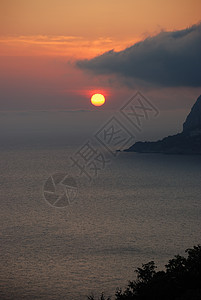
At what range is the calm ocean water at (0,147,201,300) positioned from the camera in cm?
7462

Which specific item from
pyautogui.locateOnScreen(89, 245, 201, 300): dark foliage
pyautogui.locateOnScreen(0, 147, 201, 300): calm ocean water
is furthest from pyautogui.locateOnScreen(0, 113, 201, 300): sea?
pyautogui.locateOnScreen(89, 245, 201, 300): dark foliage

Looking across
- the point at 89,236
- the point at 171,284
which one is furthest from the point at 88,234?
the point at 171,284

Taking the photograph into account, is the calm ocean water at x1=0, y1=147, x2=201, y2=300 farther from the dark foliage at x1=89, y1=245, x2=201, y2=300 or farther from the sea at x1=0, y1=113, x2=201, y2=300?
the dark foliage at x1=89, y1=245, x2=201, y2=300

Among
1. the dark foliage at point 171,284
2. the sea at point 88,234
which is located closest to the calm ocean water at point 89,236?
the sea at point 88,234

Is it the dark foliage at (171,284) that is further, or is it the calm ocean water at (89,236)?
the calm ocean water at (89,236)

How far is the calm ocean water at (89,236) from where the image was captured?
7462cm

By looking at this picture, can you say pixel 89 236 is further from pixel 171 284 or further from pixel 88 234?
pixel 171 284

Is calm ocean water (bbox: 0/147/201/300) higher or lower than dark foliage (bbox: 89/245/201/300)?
higher

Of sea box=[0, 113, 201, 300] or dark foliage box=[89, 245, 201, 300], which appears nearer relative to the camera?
dark foliage box=[89, 245, 201, 300]

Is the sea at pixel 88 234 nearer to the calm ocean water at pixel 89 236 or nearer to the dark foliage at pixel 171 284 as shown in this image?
Result: the calm ocean water at pixel 89 236

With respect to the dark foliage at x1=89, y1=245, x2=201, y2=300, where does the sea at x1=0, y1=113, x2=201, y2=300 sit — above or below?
above

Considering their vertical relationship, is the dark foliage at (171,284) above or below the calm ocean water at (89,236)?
below

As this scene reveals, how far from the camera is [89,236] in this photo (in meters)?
97.2

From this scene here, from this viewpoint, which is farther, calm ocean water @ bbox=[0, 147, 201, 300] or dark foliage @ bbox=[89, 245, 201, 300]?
calm ocean water @ bbox=[0, 147, 201, 300]
